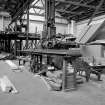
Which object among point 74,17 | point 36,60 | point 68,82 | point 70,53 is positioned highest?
point 74,17

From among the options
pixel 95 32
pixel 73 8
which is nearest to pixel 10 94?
pixel 95 32

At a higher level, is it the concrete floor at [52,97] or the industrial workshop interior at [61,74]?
the industrial workshop interior at [61,74]

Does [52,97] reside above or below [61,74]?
below

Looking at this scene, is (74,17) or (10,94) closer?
(10,94)

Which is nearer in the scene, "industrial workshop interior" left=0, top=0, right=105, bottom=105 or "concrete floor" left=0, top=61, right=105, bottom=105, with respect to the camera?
"concrete floor" left=0, top=61, right=105, bottom=105

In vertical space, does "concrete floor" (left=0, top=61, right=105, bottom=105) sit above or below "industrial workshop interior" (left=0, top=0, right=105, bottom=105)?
below

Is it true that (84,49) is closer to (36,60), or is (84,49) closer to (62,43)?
(62,43)

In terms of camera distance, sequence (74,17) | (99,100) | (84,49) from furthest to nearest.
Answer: (74,17)
(84,49)
(99,100)

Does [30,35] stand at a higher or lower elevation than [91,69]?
higher

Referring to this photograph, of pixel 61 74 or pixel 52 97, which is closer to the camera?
pixel 52 97

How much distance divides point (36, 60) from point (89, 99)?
307 centimetres

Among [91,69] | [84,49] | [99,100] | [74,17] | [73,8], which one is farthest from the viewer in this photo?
[74,17]

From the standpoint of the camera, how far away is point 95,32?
163 inches

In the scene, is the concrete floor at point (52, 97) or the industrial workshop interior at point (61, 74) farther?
the industrial workshop interior at point (61, 74)
